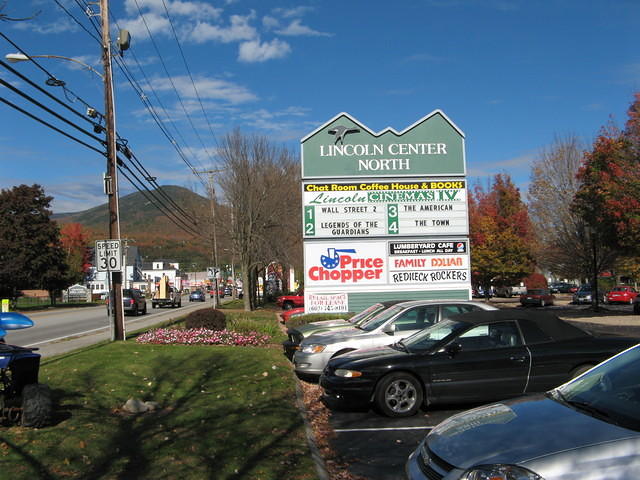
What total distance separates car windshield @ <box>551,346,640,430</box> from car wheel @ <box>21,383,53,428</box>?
17.7 feet

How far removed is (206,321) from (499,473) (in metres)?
14.8

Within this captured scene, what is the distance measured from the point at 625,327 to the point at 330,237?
12.5m

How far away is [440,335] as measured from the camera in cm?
851

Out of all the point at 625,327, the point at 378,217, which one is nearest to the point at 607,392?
the point at 378,217

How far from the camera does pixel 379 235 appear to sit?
20.3m

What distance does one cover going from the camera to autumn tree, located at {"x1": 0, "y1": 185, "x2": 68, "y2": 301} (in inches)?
1948

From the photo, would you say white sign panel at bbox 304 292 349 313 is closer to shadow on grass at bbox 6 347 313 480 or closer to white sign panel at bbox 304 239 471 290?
white sign panel at bbox 304 239 471 290

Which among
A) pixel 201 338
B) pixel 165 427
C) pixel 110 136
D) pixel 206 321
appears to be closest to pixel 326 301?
pixel 206 321

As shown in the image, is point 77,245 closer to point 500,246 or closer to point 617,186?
point 500,246

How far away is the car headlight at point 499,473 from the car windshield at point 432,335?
467 centimetres

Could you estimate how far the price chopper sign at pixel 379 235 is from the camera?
66.7 ft

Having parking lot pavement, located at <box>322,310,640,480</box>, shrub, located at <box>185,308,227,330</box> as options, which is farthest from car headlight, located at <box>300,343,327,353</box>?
shrub, located at <box>185,308,227,330</box>

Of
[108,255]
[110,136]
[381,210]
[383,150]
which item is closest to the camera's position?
[108,255]

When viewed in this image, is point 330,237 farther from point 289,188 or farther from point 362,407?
point 289,188
